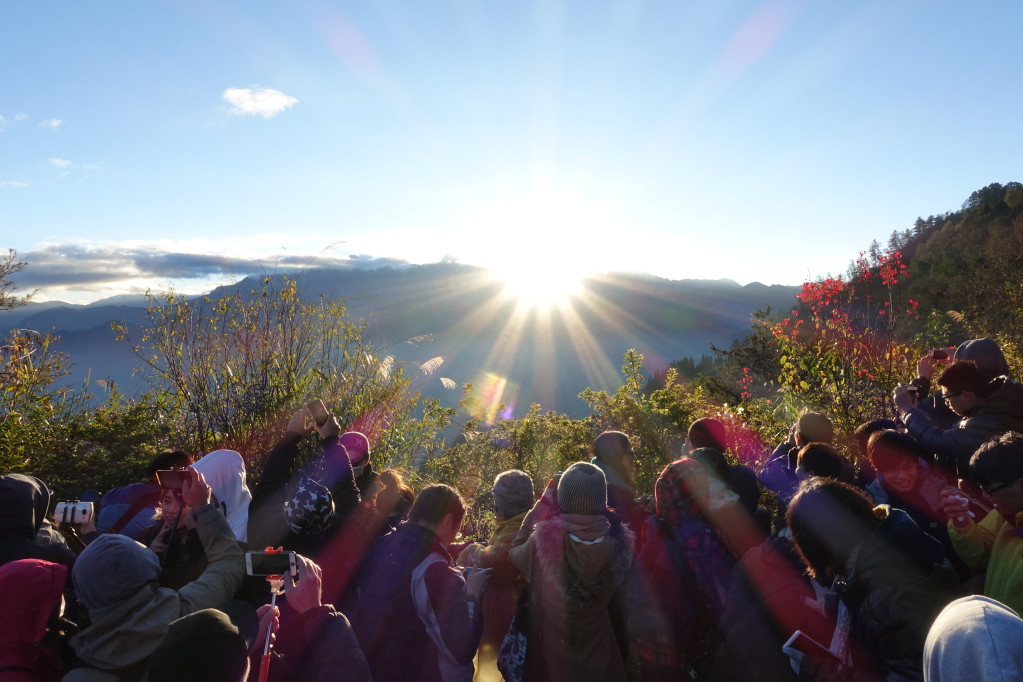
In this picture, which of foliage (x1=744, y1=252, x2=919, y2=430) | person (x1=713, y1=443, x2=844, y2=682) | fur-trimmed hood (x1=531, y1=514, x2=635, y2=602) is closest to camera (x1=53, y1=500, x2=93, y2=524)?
fur-trimmed hood (x1=531, y1=514, x2=635, y2=602)

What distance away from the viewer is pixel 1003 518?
238 centimetres

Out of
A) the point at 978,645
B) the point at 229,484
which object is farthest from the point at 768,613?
the point at 229,484

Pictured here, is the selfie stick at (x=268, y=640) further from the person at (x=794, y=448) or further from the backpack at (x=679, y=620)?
the person at (x=794, y=448)

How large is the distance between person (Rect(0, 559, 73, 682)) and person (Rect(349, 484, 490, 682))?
1.21m

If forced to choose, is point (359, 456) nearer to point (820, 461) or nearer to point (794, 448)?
point (820, 461)

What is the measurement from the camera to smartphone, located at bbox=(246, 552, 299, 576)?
2.20 metres

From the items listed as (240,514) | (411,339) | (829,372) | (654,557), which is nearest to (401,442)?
(411,339)

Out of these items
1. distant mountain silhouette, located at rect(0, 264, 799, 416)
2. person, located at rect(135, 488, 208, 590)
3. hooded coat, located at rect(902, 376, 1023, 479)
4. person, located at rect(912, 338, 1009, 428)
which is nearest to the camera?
person, located at rect(135, 488, 208, 590)

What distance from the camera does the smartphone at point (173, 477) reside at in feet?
8.80

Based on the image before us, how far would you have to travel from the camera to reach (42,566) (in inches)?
86.6

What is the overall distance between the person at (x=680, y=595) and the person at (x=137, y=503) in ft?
9.26

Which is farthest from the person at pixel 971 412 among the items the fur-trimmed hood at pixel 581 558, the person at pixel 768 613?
the fur-trimmed hood at pixel 581 558

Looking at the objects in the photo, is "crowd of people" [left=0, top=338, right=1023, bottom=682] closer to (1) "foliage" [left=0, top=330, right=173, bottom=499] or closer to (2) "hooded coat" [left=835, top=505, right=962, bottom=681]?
(2) "hooded coat" [left=835, top=505, right=962, bottom=681]

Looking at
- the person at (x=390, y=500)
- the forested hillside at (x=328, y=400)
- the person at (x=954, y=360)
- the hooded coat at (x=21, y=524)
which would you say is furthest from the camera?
the forested hillside at (x=328, y=400)
